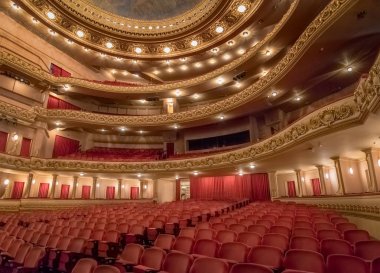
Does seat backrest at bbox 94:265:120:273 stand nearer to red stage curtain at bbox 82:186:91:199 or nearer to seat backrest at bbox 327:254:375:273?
seat backrest at bbox 327:254:375:273

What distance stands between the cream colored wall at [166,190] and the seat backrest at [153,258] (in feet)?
45.3

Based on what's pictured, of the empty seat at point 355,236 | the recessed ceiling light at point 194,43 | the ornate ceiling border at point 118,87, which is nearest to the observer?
the empty seat at point 355,236

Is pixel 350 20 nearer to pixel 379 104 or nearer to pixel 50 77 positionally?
pixel 379 104

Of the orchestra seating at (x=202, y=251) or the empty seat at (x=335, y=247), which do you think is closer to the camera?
the orchestra seating at (x=202, y=251)

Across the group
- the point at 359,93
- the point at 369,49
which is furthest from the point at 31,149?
the point at 369,49

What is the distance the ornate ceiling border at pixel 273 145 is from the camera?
5000 mm

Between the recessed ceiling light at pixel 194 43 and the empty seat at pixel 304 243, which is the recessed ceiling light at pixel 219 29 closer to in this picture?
the recessed ceiling light at pixel 194 43

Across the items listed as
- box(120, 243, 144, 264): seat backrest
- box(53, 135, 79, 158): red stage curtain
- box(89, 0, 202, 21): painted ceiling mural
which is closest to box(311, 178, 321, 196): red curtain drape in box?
box(120, 243, 144, 264): seat backrest

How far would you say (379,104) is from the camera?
4312 millimetres

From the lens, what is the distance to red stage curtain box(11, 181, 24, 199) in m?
13.1

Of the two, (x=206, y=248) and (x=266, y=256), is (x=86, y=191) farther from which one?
(x=266, y=256)

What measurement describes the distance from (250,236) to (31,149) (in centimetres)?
1490

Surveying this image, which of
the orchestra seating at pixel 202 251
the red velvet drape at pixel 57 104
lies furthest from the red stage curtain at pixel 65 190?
the orchestra seating at pixel 202 251

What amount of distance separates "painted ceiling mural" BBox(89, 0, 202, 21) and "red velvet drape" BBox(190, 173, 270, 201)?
1299 cm
